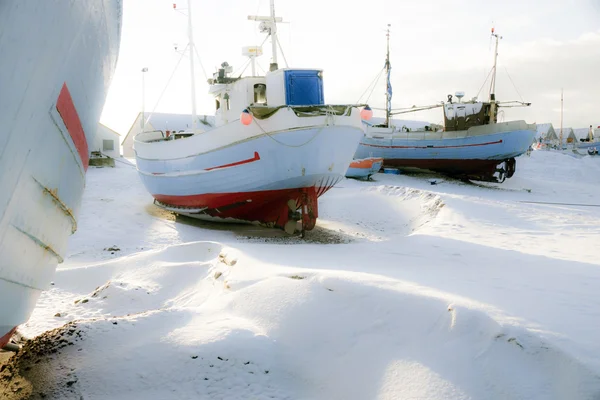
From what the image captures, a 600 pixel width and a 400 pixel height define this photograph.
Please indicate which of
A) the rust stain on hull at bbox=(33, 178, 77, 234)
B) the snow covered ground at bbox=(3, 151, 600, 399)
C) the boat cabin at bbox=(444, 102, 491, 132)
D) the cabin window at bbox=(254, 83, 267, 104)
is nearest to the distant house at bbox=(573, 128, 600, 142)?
the boat cabin at bbox=(444, 102, 491, 132)

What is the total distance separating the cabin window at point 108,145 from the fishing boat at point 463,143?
788 inches

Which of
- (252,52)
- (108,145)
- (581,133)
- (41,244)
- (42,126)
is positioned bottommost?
(41,244)

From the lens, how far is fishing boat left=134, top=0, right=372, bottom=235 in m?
8.53

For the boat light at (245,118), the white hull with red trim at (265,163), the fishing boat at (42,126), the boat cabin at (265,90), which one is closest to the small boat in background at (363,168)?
the boat cabin at (265,90)

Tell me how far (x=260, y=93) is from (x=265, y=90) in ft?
0.53

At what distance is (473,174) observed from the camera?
21.0 m

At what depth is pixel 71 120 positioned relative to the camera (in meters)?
2.70

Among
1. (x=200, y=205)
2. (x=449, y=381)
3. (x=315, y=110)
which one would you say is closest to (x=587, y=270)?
(x=449, y=381)

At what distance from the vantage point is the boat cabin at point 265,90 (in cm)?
1003

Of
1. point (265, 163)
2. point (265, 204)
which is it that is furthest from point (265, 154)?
point (265, 204)

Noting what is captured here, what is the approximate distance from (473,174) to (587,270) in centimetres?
1723

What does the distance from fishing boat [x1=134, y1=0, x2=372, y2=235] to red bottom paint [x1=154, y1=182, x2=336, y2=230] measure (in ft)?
0.07

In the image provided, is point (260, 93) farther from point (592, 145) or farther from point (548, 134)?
point (548, 134)

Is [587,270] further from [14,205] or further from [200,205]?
[200,205]
